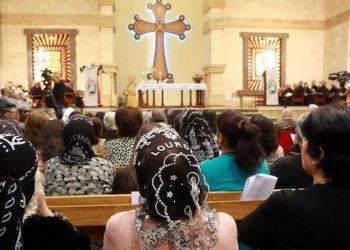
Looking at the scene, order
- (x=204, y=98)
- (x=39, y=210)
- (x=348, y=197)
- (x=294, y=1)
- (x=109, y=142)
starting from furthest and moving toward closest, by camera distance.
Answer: (x=294, y=1)
(x=204, y=98)
(x=109, y=142)
(x=39, y=210)
(x=348, y=197)

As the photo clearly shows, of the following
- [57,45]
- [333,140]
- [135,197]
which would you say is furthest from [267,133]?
[57,45]

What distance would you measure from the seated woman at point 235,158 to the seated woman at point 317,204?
991mm

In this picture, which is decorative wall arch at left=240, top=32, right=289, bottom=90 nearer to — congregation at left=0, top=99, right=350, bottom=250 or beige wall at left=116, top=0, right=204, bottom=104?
beige wall at left=116, top=0, right=204, bottom=104

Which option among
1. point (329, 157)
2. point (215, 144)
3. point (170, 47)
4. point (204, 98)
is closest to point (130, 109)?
point (215, 144)

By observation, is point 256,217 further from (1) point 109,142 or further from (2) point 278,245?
(1) point 109,142

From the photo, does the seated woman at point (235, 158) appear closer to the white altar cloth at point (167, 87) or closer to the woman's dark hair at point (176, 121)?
the woman's dark hair at point (176, 121)

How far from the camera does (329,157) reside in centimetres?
151

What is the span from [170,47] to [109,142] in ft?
44.3

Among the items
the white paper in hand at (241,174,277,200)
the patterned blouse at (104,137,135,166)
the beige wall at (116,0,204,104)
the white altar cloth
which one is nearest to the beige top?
the white paper in hand at (241,174,277,200)

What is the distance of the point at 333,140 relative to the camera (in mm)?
1496

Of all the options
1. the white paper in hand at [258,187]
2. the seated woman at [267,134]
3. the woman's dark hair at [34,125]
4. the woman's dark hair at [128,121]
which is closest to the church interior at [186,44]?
the woman's dark hair at [34,125]

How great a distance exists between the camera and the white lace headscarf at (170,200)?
130 centimetres

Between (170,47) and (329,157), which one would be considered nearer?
(329,157)

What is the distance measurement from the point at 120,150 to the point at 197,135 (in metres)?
0.69
